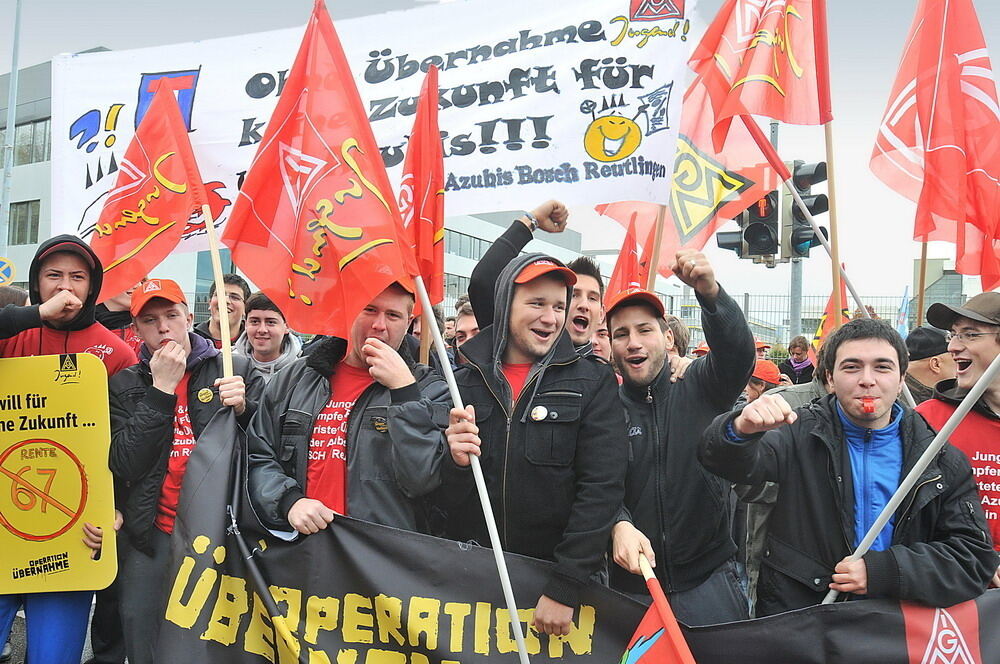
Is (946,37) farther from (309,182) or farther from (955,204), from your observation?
(309,182)

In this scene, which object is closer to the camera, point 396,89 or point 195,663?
point 195,663

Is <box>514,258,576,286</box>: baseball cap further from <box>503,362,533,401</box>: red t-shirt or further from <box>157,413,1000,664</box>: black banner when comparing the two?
<box>157,413,1000,664</box>: black banner

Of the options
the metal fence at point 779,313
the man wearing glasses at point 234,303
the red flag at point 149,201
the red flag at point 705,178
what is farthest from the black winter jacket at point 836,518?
the metal fence at point 779,313

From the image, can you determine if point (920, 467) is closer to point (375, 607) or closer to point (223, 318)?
point (375, 607)

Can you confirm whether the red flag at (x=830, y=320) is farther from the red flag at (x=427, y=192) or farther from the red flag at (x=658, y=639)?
the red flag at (x=427, y=192)

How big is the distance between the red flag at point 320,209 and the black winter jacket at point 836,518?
1.47 m

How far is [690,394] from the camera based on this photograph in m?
3.42

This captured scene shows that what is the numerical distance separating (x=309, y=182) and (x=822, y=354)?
221 cm

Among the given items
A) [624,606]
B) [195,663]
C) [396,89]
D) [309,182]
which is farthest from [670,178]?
[195,663]

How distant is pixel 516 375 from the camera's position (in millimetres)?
3338

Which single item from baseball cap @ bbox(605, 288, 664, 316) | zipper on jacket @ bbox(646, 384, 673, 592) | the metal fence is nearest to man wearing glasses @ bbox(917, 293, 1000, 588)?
zipper on jacket @ bbox(646, 384, 673, 592)

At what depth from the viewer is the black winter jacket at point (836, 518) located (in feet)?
9.07

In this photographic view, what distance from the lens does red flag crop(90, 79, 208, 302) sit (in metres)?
4.12

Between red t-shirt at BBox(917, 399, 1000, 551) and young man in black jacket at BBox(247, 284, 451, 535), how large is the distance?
2.14 meters
